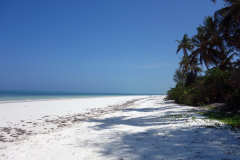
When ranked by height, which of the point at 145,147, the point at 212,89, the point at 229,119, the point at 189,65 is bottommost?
the point at 145,147

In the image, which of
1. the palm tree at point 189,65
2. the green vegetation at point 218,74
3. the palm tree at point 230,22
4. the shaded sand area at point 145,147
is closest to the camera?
the shaded sand area at point 145,147

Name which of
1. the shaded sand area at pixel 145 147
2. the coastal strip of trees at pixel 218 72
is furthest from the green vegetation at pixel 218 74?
the shaded sand area at pixel 145 147

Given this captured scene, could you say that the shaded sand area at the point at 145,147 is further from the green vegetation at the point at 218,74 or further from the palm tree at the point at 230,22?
the palm tree at the point at 230,22

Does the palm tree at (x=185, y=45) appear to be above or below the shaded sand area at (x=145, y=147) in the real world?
above

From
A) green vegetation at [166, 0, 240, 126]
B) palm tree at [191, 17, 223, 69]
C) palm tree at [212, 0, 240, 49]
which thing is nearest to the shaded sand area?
green vegetation at [166, 0, 240, 126]

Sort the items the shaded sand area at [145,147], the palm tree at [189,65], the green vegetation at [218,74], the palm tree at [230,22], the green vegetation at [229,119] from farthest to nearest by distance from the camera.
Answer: the palm tree at [189,65] < the palm tree at [230,22] < the green vegetation at [218,74] < the green vegetation at [229,119] < the shaded sand area at [145,147]

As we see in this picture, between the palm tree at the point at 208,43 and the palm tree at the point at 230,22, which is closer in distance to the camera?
the palm tree at the point at 230,22

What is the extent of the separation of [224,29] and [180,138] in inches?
576

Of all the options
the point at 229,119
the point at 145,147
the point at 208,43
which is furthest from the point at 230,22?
the point at 145,147

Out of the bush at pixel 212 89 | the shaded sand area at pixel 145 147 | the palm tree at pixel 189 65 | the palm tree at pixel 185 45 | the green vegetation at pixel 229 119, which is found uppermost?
the palm tree at pixel 185 45

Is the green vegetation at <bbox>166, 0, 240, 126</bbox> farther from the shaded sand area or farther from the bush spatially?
the shaded sand area

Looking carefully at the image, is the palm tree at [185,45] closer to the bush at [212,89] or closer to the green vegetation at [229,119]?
the bush at [212,89]

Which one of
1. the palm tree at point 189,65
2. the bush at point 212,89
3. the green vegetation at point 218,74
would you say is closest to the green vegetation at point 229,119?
the green vegetation at point 218,74

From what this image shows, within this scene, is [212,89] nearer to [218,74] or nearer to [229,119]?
[218,74]
